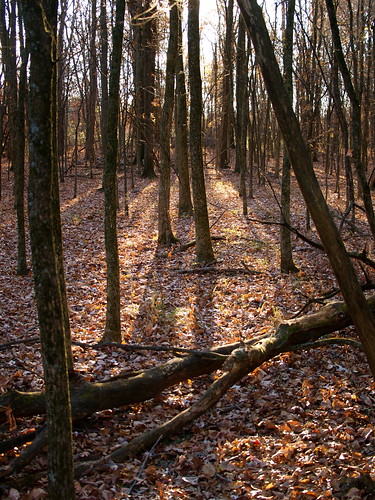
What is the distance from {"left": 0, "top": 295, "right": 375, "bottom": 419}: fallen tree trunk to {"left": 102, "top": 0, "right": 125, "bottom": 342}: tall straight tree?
1701 millimetres

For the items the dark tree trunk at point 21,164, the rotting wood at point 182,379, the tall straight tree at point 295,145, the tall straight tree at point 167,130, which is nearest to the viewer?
the tall straight tree at point 295,145

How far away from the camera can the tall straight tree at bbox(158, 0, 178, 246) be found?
11.8 m

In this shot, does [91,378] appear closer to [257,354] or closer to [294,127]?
[257,354]

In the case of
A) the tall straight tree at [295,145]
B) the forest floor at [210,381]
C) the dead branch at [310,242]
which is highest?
the tall straight tree at [295,145]

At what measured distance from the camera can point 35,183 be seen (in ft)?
9.29

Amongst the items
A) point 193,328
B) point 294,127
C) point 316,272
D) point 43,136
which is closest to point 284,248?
point 316,272

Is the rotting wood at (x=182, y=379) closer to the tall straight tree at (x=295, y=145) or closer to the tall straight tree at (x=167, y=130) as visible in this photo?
the tall straight tree at (x=295, y=145)

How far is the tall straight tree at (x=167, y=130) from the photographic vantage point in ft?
38.6

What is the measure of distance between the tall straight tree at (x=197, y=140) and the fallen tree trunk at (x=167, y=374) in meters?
5.02

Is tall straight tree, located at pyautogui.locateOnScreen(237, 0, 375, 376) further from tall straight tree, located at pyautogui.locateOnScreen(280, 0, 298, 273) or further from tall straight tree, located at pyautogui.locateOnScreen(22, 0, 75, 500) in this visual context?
tall straight tree, located at pyautogui.locateOnScreen(280, 0, 298, 273)

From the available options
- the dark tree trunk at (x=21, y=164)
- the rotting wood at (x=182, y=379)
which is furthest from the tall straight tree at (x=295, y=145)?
the dark tree trunk at (x=21, y=164)

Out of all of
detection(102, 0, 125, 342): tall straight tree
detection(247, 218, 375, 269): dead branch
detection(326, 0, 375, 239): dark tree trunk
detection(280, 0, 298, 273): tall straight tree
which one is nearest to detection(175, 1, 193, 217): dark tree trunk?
detection(280, 0, 298, 273): tall straight tree

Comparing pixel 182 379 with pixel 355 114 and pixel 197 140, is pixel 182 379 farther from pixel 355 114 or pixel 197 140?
pixel 197 140

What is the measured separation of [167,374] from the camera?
5430 millimetres
